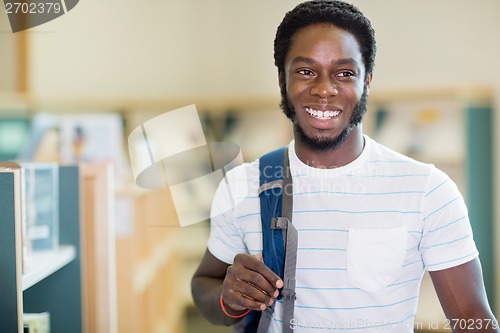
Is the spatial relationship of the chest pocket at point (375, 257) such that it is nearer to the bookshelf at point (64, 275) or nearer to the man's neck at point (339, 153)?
the man's neck at point (339, 153)

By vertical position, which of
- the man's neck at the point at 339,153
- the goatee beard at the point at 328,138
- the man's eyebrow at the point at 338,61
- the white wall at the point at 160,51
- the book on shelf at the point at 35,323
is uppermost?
the white wall at the point at 160,51

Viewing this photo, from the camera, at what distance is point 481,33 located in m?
3.60

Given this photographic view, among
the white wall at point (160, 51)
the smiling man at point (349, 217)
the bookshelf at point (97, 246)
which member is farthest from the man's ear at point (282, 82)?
the white wall at point (160, 51)

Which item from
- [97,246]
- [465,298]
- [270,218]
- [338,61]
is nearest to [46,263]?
[97,246]

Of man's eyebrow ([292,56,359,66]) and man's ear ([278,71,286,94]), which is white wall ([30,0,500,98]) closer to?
man's ear ([278,71,286,94])

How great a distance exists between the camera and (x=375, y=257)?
3.56 ft

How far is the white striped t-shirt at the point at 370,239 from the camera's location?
1.05m

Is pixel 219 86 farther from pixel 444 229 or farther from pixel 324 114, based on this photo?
pixel 444 229

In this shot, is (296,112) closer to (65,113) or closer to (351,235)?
(351,235)

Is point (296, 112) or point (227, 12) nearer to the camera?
point (296, 112)

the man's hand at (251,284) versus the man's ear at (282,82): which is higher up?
the man's ear at (282,82)

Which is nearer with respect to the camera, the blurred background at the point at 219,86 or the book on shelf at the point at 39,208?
the book on shelf at the point at 39,208

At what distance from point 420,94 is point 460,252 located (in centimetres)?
225

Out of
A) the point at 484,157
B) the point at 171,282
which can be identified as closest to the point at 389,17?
the point at 484,157
